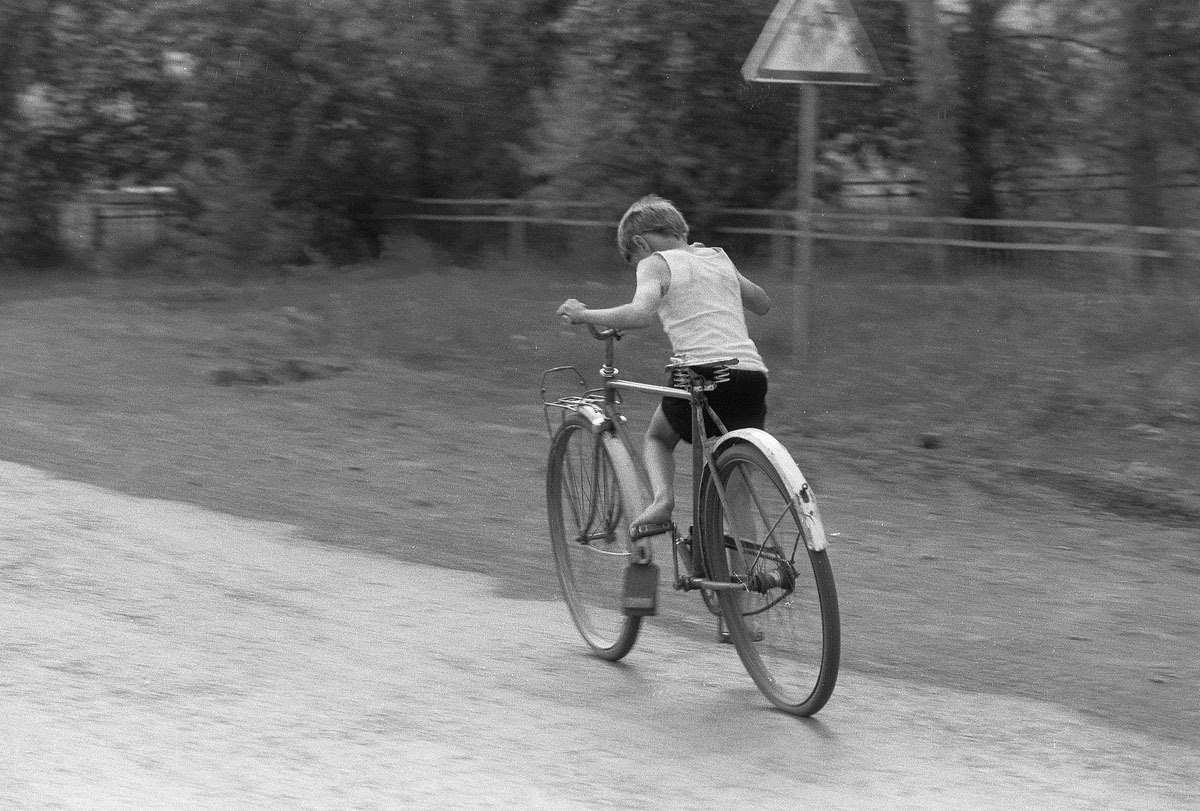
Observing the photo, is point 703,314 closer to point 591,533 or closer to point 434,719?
point 591,533

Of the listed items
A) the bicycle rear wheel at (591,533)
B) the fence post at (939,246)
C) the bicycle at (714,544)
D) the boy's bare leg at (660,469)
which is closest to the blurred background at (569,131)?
the fence post at (939,246)

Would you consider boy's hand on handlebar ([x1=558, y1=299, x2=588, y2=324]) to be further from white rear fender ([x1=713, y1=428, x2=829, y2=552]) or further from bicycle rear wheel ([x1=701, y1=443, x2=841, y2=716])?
white rear fender ([x1=713, y1=428, x2=829, y2=552])

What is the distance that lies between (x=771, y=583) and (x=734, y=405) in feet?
2.20

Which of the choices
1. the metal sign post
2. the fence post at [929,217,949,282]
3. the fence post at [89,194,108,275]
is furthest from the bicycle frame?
the fence post at [89,194,108,275]

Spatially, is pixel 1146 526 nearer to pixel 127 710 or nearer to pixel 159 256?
pixel 127 710

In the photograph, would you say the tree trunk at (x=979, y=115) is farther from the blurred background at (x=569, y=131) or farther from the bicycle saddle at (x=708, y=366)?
the bicycle saddle at (x=708, y=366)

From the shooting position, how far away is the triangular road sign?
10977mm

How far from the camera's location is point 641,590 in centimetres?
591

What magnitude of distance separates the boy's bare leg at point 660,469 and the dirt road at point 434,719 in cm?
56

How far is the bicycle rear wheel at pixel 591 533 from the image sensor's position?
6133 mm

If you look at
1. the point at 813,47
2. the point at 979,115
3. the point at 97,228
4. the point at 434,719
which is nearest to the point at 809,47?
the point at 813,47

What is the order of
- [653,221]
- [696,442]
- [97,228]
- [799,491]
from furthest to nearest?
[97,228] < [653,221] < [696,442] < [799,491]

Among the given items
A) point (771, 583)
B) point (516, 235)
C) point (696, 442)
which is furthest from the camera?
point (516, 235)

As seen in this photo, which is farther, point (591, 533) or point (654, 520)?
point (591, 533)
